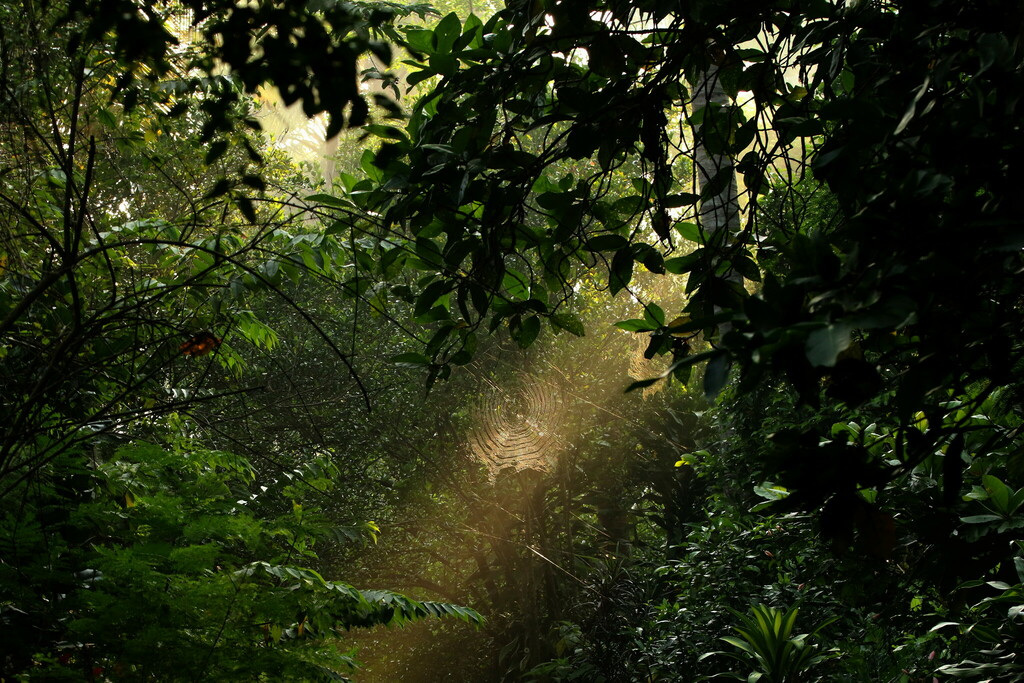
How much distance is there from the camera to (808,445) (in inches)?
43.0

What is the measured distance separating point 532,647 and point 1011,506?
5.48 meters

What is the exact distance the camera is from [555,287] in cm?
209

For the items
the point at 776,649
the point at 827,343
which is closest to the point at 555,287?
the point at 827,343

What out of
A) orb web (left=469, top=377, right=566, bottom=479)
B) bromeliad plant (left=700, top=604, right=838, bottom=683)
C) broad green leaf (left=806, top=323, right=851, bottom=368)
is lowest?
broad green leaf (left=806, top=323, right=851, bottom=368)

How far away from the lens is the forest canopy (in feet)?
3.23

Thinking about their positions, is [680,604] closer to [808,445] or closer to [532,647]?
[532,647]

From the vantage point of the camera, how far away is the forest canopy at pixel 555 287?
99cm

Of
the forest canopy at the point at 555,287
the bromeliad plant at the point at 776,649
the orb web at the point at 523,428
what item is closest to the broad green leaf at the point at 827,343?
the forest canopy at the point at 555,287

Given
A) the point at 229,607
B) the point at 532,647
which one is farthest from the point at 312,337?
the point at 229,607

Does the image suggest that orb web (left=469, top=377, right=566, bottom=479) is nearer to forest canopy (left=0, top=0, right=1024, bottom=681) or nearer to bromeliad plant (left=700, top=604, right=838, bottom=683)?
forest canopy (left=0, top=0, right=1024, bottom=681)

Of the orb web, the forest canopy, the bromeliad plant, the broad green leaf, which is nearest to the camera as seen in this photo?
the broad green leaf

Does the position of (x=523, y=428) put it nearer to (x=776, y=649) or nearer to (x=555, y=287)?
(x=776, y=649)

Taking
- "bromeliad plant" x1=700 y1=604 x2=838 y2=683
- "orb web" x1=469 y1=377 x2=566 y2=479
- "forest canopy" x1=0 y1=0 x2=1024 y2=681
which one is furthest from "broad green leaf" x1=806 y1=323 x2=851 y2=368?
"orb web" x1=469 y1=377 x2=566 y2=479

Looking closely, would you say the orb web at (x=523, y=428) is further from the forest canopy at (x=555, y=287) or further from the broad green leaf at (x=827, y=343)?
the broad green leaf at (x=827, y=343)
